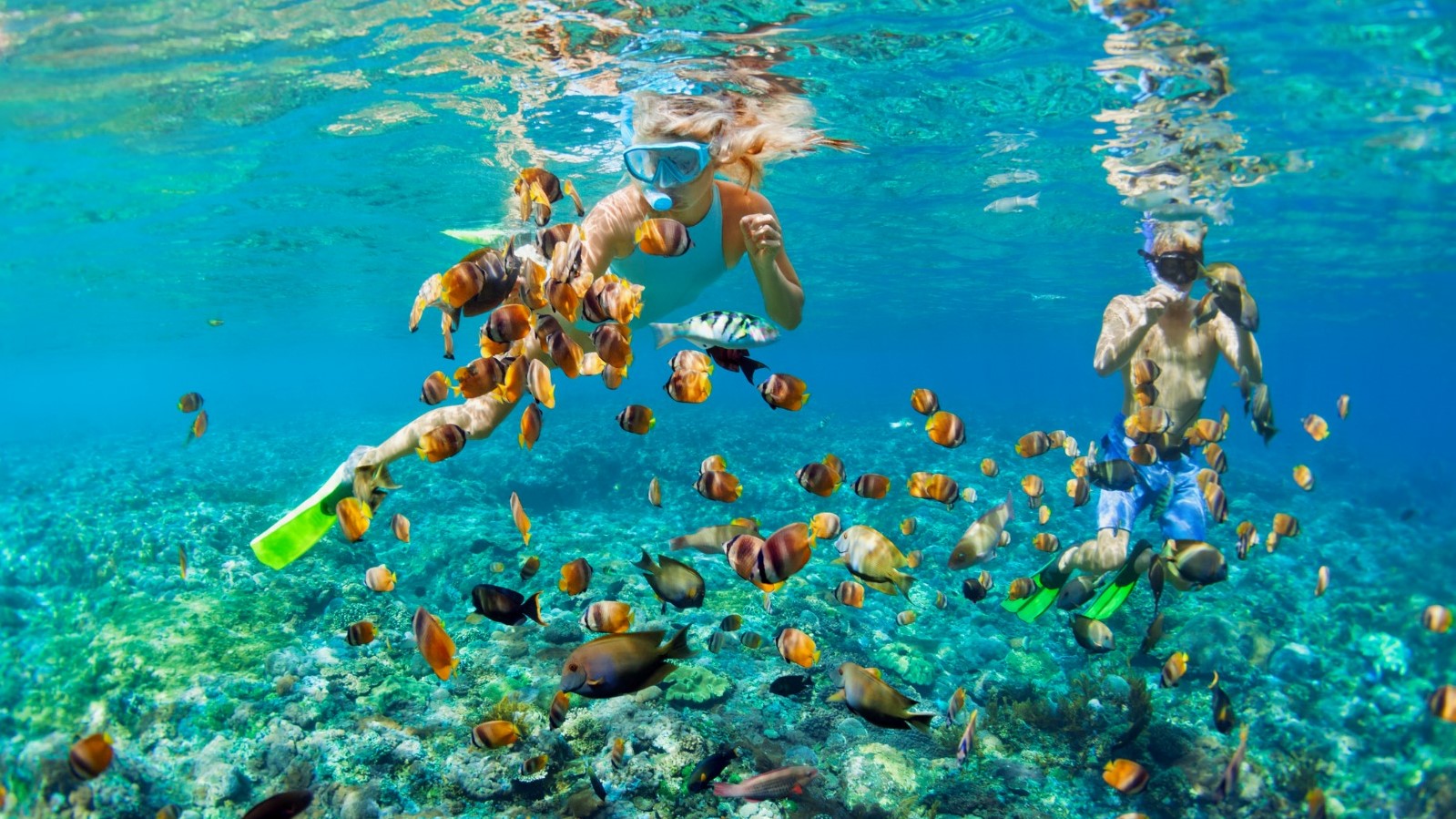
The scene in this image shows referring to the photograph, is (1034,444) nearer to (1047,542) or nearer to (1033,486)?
(1047,542)

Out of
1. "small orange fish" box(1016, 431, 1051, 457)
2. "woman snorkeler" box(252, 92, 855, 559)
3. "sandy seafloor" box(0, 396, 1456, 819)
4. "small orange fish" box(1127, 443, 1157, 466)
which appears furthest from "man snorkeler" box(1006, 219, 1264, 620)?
"woman snorkeler" box(252, 92, 855, 559)

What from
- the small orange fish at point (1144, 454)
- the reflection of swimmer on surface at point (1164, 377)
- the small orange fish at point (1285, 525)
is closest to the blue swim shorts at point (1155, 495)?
the reflection of swimmer on surface at point (1164, 377)

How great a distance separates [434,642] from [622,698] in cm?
331

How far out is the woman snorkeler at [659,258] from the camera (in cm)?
489

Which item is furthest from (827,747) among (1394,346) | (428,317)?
(1394,346)

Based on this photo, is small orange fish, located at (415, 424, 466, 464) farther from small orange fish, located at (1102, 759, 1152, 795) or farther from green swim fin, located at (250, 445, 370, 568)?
small orange fish, located at (1102, 759, 1152, 795)

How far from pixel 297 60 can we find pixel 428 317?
40.2 m

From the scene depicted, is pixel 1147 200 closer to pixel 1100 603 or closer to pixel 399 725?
pixel 1100 603

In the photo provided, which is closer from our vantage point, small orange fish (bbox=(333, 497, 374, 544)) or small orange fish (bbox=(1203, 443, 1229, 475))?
small orange fish (bbox=(333, 497, 374, 544))

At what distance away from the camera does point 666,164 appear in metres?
4.85

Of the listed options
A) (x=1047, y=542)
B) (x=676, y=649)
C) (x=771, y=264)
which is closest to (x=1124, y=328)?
(x=1047, y=542)

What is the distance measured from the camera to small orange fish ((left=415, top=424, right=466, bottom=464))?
14.6 feet

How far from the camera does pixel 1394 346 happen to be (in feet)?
201

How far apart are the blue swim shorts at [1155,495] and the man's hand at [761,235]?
4.87 metres
